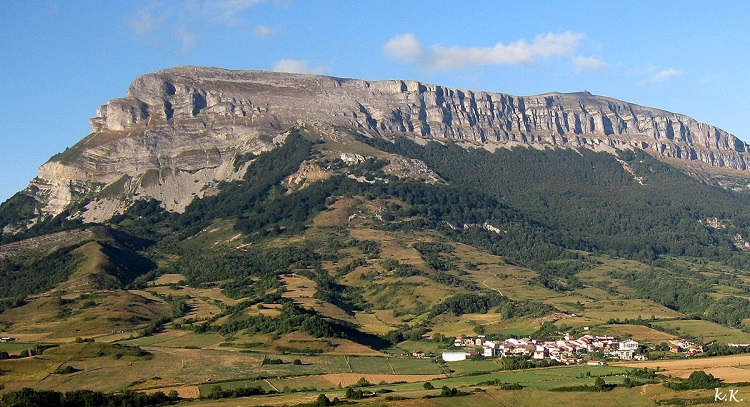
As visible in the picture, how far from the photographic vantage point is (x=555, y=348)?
16512cm

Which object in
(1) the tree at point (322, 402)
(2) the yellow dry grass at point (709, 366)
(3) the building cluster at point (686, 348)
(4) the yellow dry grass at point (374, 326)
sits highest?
(4) the yellow dry grass at point (374, 326)

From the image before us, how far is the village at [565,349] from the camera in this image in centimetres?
15800

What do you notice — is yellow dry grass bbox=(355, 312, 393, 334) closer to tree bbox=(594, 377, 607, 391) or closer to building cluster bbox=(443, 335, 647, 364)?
building cluster bbox=(443, 335, 647, 364)

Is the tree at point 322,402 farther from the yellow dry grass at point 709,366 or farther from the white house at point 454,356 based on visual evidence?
the white house at point 454,356

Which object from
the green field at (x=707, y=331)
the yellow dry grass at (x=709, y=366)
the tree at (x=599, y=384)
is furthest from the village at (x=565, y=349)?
the tree at (x=599, y=384)

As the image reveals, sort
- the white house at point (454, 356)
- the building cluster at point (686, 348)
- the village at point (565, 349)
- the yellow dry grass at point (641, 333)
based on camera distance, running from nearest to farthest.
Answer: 1. the white house at point (454, 356)
2. the village at point (565, 349)
3. the building cluster at point (686, 348)
4. the yellow dry grass at point (641, 333)

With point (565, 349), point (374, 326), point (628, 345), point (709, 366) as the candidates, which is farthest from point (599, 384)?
point (374, 326)

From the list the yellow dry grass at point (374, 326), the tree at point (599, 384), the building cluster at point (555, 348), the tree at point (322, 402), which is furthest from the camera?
the yellow dry grass at point (374, 326)

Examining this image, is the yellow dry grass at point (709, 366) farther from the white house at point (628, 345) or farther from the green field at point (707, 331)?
the green field at point (707, 331)

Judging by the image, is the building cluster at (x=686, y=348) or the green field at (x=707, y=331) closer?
the building cluster at (x=686, y=348)

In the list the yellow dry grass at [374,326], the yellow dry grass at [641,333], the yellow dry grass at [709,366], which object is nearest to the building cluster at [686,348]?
the yellow dry grass at [641,333]

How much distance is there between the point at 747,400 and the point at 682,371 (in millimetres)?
27609

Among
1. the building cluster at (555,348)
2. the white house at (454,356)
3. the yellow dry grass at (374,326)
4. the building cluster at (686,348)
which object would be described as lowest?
the building cluster at (686,348)

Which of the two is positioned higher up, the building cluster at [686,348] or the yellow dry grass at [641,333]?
the yellow dry grass at [641,333]
